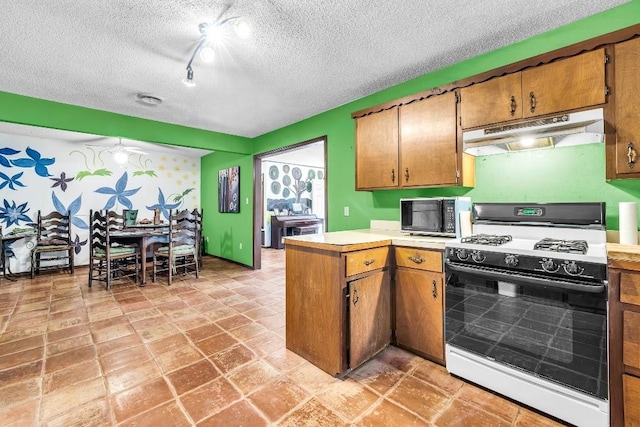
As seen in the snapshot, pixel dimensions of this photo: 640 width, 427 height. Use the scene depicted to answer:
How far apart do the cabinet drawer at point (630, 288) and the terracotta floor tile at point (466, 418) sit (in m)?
0.82

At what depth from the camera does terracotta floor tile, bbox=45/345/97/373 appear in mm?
2016

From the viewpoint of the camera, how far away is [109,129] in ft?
11.8

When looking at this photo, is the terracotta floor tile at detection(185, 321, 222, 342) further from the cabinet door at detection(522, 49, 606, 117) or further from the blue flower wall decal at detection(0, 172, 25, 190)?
the blue flower wall decal at detection(0, 172, 25, 190)

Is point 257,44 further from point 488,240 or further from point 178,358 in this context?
point 178,358

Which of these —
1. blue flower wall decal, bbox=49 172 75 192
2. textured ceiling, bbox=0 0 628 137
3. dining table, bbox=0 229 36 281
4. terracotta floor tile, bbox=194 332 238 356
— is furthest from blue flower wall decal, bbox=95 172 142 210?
terracotta floor tile, bbox=194 332 238 356

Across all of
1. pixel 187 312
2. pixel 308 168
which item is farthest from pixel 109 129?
pixel 308 168

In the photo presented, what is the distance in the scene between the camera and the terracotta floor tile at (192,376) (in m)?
1.80

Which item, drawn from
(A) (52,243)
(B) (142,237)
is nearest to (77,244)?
(A) (52,243)

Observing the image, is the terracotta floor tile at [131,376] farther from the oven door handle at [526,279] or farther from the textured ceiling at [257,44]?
the textured ceiling at [257,44]

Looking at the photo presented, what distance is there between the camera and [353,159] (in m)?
3.24

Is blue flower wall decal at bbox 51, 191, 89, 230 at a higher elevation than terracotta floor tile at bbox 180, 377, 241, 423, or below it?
higher

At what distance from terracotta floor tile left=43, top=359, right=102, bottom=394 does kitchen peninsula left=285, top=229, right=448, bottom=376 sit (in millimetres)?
1327

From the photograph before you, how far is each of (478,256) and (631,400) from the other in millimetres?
855

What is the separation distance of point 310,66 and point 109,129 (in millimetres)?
2775
